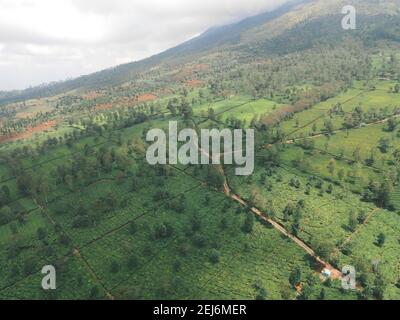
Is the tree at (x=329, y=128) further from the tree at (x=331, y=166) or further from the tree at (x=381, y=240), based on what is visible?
the tree at (x=381, y=240)

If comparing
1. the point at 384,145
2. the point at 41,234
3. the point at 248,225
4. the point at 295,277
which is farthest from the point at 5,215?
the point at 384,145

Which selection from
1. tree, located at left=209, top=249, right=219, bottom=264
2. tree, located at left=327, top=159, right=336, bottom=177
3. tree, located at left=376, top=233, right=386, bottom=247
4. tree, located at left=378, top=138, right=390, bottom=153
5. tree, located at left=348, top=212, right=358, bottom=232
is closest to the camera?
tree, located at left=209, top=249, right=219, bottom=264

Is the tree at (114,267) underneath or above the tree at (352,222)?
above

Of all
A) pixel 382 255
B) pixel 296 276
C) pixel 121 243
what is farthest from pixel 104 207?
pixel 382 255

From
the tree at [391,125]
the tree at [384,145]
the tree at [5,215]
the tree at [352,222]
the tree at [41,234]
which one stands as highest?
the tree at [5,215]

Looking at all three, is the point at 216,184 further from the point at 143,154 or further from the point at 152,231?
the point at 143,154

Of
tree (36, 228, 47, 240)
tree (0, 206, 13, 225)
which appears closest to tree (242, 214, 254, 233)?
tree (36, 228, 47, 240)

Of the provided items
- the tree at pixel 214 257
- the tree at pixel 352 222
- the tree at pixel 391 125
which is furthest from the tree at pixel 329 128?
the tree at pixel 214 257

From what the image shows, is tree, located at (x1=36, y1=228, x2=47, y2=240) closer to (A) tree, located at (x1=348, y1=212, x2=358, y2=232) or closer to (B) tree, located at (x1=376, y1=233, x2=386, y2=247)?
(A) tree, located at (x1=348, y1=212, x2=358, y2=232)

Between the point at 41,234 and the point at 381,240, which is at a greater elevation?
Answer: the point at 41,234

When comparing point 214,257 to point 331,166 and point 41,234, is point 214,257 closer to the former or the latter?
point 41,234
